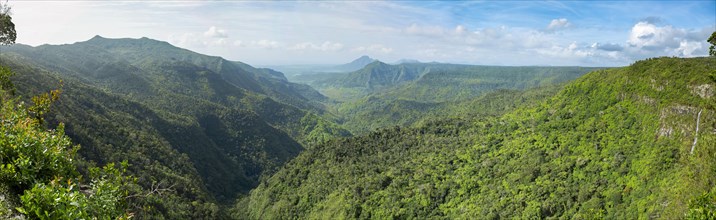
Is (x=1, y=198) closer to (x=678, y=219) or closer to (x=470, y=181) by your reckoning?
(x=678, y=219)

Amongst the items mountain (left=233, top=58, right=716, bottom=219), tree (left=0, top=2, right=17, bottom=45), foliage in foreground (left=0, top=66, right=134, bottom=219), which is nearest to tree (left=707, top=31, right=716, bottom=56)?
mountain (left=233, top=58, right=716, bottom=219)

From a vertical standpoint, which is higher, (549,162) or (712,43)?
(712,43)

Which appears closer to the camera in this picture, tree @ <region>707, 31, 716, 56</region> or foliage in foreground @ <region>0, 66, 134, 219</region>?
foliage in foreground @ <region>0, 66, 134, 219</region>

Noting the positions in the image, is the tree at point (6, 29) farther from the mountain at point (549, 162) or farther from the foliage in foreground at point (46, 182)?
the mountain at point (549, 162)

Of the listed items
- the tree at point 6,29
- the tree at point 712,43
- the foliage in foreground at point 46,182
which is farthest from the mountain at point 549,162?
the tree at point 6,29

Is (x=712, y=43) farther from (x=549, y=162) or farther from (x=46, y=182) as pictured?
(x=549, y=162)

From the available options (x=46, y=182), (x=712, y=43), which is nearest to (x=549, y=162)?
(x=712, y=43)

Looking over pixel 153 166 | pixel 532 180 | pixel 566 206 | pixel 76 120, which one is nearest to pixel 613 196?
pixel 566 206

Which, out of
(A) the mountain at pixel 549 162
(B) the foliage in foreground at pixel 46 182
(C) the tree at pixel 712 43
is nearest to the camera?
(B) the foliage in foreground at pixel 46 182

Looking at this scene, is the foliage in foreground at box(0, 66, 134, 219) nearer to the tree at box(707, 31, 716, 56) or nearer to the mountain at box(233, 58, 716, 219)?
the mountain at box(233, 58, 716, 219)
